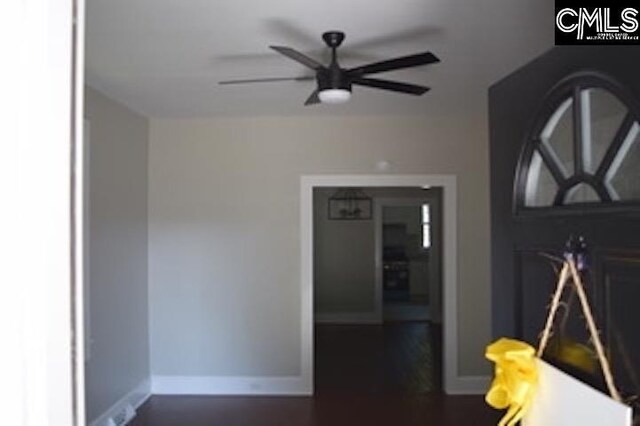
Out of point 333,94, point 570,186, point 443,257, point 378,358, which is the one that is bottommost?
point 378,358

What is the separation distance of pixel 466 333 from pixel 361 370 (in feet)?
4.42

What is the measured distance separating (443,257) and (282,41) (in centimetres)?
283

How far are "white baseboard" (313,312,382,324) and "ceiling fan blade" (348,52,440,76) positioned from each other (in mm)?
6502

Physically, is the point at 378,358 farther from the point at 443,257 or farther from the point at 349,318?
the point at 349,318

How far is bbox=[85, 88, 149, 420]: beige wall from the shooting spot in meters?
3.78

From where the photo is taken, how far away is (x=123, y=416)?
163 inches

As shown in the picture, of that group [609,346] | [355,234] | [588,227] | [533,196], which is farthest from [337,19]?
[355,234]

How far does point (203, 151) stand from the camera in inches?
196

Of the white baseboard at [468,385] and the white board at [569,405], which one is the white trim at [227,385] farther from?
the white board at [569,405]

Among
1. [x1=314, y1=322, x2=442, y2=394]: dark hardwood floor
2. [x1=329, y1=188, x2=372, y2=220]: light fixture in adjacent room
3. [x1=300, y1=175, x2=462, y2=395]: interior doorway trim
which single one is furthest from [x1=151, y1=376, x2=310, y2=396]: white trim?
[x1=329, y1=188, x2=372, y2=220]: light fixture in adjacent room

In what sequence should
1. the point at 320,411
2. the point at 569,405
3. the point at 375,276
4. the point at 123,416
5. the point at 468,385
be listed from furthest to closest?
the point at 375,276
the point at 468,385
the point at 320,411
the point at 123,416
the point at 569,405

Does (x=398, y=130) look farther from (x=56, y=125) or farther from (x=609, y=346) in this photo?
(x=56, y=125)

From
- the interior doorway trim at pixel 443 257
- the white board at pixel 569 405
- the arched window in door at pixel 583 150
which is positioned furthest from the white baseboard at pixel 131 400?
the white board at pixel 569 405

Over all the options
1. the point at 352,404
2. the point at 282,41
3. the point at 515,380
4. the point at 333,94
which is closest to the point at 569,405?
the point at 515,380
